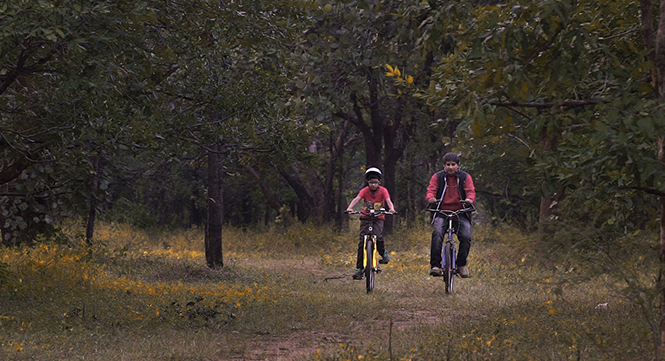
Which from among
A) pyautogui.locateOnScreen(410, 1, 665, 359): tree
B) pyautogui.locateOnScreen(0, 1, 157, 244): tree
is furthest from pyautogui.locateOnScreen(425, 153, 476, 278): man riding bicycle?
pyautogui.locateOnScreen(0, 1, 157, 244): tree

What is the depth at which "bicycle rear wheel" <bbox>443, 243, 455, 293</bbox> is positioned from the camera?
11891mm

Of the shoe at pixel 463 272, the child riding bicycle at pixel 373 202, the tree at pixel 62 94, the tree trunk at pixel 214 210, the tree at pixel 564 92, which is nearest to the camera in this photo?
the tree at pixel 564 92

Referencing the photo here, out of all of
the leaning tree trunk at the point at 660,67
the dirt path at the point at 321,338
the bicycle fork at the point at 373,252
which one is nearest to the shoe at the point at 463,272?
the dirt path at the point at 321,338

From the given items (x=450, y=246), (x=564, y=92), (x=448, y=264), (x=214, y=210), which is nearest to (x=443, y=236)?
(x=450, y=246)

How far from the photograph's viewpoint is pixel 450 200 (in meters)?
12.0

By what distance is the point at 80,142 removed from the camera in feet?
Result: 35.0

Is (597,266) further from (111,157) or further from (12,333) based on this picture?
(111,157)

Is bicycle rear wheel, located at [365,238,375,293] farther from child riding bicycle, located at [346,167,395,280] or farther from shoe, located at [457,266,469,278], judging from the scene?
shoe, located at [457,266,469,278]

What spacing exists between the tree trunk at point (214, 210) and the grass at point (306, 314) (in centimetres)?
74

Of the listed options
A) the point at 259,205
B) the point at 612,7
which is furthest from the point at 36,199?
the point at 259,205

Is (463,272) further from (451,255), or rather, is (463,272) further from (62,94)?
(62,94)

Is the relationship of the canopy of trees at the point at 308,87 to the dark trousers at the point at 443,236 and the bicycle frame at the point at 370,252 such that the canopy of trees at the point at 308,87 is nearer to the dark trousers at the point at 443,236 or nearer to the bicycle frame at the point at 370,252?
the dark trousers at the point at 443,236

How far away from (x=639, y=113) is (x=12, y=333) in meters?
6.68

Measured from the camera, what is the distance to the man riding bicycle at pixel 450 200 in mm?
11812
